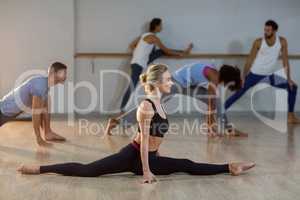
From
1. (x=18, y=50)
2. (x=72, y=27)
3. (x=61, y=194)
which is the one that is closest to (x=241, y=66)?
(x=72, y=27)

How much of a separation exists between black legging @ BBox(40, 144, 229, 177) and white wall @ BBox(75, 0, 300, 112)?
324 centimetres

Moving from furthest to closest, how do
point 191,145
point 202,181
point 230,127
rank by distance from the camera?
point 230,127
point 191,145
point 202,181

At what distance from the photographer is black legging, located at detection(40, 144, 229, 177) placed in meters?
4.04

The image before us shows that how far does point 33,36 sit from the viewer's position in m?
7.05

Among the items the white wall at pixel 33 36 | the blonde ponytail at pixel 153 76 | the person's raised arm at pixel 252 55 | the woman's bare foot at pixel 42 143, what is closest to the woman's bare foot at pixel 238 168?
the blonde ponytail at pixel 153 76

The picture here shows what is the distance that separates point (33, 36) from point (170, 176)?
349 cm

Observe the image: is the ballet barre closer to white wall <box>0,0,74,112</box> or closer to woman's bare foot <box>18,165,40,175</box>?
white wall <box>0,0,74,112</box>

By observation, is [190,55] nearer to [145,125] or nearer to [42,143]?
[42,143]

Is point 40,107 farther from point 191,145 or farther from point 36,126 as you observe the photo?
point 191,145

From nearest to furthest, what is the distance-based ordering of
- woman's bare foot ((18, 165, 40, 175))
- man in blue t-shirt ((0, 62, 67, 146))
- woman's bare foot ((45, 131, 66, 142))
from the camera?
woman's bare foot ((18, 165, 40, 175)) < man in blue t-shirt ((0, 62, 67, 146)) < woman's bare foot ((45, 131, 66, 142))

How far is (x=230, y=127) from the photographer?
6.03 meters

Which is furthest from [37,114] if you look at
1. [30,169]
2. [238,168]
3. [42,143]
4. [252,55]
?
[252,55]

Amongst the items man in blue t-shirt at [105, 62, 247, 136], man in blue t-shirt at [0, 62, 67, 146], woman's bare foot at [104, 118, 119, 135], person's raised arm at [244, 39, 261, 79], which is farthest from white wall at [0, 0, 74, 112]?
person's raised arm at [244, 39, 261, 79]

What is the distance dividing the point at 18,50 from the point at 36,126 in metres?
2.02
